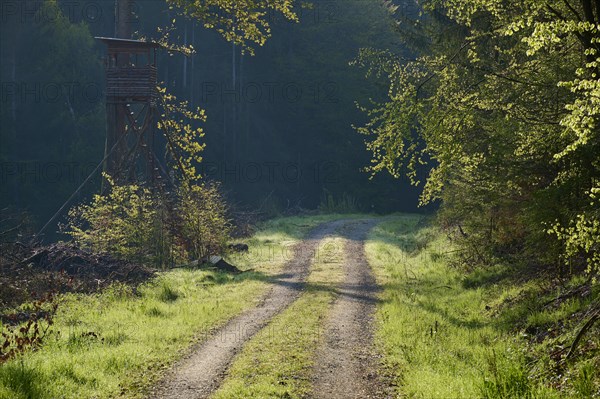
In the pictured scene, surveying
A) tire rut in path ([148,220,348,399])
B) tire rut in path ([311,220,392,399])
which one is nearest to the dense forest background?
tire rut in path ([148,220,348,399])

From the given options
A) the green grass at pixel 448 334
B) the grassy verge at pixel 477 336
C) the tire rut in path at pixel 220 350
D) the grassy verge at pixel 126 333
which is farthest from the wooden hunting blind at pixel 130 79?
the grassy verge at pixel 477 336

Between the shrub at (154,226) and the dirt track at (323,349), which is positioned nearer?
the dirt track at (323,349)

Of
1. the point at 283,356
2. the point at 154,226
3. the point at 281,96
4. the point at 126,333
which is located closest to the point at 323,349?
the point at 283,356

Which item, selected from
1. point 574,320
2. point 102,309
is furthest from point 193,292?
point 574,320

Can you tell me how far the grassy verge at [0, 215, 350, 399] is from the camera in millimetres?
9320

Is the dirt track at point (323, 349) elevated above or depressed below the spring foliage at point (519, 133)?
below

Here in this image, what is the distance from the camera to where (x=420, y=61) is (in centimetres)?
1814

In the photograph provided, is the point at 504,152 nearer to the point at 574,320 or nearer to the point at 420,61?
the point at 574,320

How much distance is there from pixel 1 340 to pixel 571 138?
35.1 feet

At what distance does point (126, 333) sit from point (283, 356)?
141 inches

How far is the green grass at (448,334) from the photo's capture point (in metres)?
8.52

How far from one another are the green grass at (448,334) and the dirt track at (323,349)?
0.43m

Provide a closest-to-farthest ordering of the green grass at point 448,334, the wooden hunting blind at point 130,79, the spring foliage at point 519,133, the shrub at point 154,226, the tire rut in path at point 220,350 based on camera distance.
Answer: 1. the green grass at point 448,334
2. the tire rut in path at point 220,350
3. the spring foliage at point 519,133
4. the shrub at point 154,226
5. the wooden hunting blind at point 130,79

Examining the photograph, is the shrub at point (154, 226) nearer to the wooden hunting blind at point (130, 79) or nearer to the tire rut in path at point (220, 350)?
the wooden hunting blind at point (130, 79)
